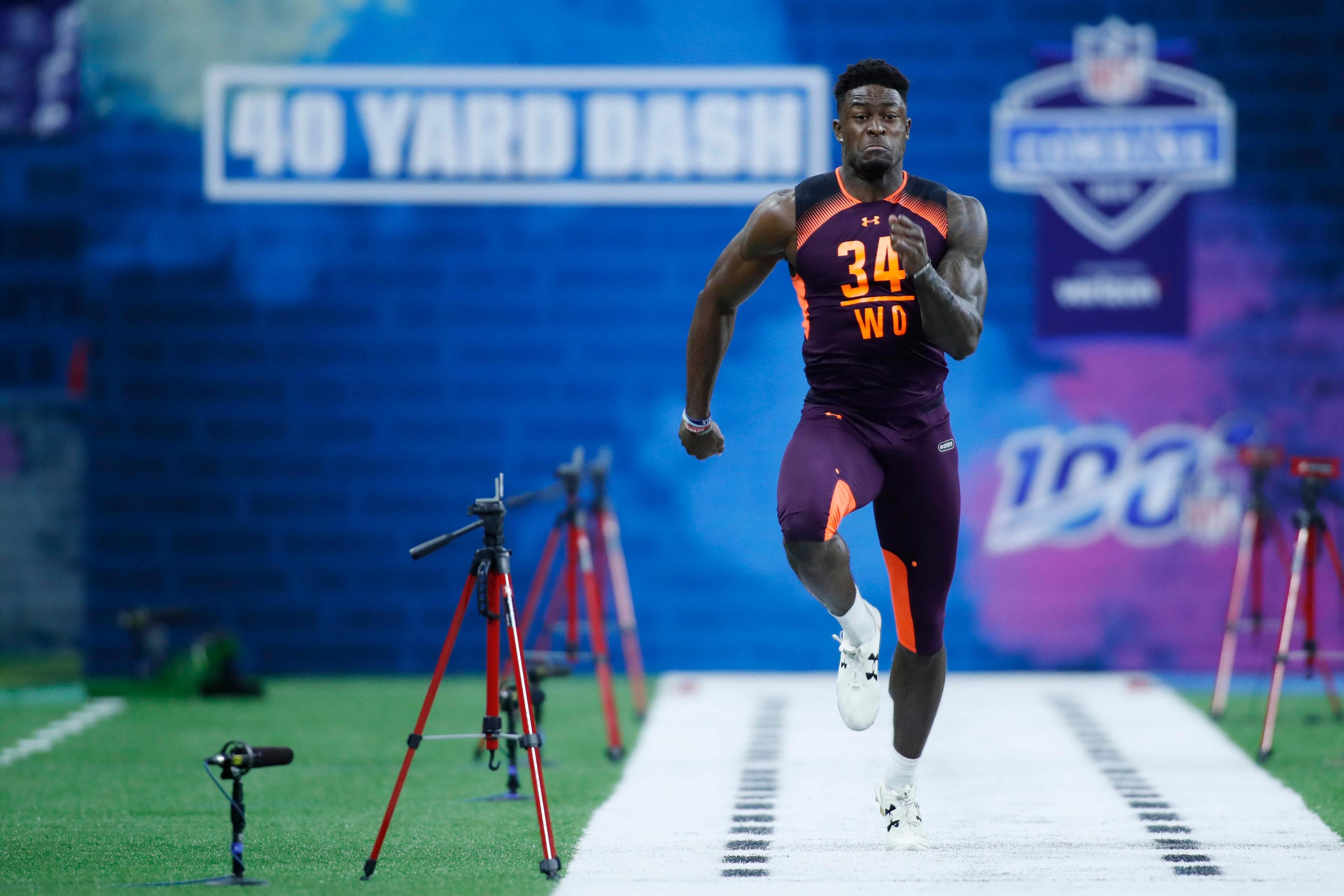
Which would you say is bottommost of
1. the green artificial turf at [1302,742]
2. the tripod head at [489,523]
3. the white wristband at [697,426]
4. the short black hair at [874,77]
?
the green artificial turf at [1302,742]

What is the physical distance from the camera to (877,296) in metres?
3.92

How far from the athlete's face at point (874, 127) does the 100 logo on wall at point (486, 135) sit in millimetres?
4108

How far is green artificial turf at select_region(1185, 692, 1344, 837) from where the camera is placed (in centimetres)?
480

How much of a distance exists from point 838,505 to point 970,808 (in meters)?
1.40

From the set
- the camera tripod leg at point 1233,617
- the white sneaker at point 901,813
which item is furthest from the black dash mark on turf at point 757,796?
the camera tripod leg at point 1233,617

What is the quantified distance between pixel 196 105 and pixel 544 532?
2.73 m

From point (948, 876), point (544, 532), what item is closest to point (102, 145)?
point (544, 532)

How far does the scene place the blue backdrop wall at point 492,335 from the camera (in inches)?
315

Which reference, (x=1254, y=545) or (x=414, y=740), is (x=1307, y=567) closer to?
(x=1254, y=545)

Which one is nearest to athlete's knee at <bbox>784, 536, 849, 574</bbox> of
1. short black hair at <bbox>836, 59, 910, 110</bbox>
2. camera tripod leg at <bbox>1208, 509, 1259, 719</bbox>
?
short black hair at <bbox>836, 59, 910, 110</bbox>

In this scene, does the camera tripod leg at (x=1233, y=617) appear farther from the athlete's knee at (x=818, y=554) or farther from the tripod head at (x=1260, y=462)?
the athlete's knee at (x=818, y=554)

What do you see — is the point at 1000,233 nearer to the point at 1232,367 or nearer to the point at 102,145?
the point at 1232,367

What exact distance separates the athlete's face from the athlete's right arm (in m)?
0.20

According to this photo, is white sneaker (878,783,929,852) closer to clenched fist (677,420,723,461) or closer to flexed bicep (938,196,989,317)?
clenched fist (677,420,723,461)
